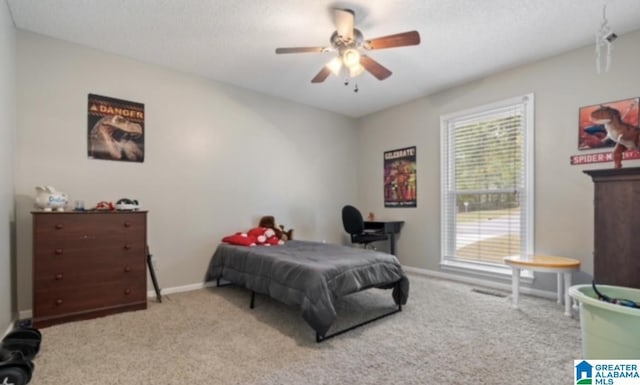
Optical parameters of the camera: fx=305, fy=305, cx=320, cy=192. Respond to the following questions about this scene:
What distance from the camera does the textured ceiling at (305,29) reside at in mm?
2412

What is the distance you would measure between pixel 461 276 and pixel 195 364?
11.0 feet

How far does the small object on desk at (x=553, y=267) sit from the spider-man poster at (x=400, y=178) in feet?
5.79

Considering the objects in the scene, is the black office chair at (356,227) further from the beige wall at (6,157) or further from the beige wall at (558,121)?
the beige wall at (6,157)

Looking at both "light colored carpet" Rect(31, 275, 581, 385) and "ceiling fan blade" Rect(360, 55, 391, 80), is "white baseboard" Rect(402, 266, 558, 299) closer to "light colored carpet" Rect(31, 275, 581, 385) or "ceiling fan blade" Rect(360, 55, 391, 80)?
"light colored carpet" Rect(31, 275, 581, 385)

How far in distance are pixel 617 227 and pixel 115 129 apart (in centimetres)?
434

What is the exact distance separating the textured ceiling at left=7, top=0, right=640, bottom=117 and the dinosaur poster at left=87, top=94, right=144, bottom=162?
549 millimetres

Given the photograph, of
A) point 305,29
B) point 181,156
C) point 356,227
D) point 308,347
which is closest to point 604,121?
point 356,227

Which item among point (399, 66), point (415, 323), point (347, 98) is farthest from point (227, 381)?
point (347, 98)

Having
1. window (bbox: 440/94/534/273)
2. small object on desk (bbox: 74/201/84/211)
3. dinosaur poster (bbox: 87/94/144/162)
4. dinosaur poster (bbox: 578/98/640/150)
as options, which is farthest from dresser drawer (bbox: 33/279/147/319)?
dinosaur poster (bbox: 578/98/640/150)

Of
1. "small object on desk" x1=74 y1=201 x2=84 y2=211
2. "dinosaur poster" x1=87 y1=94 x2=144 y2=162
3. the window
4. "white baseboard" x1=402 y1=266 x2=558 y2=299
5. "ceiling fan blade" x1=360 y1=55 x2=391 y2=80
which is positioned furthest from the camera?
the window

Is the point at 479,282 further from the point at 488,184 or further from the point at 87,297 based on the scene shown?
the point at 87,297

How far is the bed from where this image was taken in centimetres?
222

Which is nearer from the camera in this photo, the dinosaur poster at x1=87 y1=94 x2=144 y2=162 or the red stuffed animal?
the dinosaur poster at x1=87 y1=94 x2=144 y2=162

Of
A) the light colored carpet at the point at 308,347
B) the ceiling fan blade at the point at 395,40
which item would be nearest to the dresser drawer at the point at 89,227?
the light colored carpet at the point at 308,347
